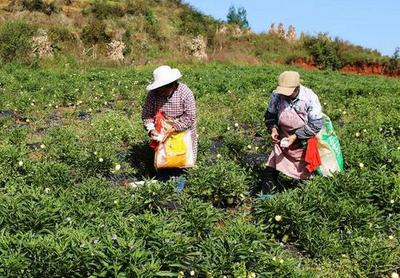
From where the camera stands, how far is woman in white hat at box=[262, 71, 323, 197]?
5133mm

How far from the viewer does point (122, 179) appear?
592 centimetres

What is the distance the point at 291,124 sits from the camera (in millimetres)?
5273

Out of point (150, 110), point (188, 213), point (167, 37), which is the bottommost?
point (188, 213)

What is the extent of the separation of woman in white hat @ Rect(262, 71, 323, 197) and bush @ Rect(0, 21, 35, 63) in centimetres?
1350

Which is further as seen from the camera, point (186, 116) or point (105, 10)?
point (105, 10)

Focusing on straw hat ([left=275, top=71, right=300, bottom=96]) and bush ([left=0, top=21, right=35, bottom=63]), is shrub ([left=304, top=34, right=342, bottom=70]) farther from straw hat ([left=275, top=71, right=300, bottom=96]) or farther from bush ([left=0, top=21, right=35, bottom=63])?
straw hat ([left=275, top=71, right=300, bottom=96])

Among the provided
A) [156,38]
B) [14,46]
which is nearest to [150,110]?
[14,46]

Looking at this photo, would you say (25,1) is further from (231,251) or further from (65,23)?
(231,251)

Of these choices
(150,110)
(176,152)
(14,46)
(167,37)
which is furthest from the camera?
(167,37)

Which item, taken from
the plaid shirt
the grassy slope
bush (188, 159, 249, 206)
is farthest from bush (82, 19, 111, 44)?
bush (188, 159, 249, 206)

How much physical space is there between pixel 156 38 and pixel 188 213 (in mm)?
23603

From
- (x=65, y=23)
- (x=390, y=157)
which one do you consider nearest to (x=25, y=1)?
(x=65, y=23)

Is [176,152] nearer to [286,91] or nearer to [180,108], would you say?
[180,108]

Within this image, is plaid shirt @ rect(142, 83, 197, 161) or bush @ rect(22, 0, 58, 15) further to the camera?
bush @ rect(22, 0, 58, 15)
